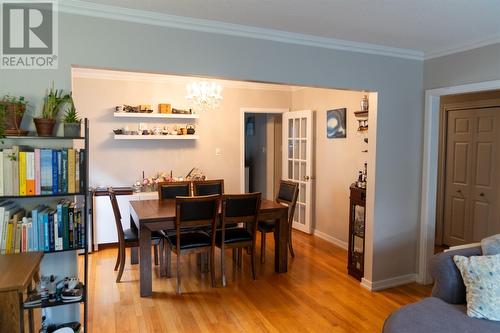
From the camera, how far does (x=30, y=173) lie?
223 cm

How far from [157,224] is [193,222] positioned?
350 mm

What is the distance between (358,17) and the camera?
8.81ft

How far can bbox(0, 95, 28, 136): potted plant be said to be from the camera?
216 centimetres

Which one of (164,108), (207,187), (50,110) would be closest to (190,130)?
(164,108)

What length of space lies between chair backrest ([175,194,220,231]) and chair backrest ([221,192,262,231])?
0.13 meters

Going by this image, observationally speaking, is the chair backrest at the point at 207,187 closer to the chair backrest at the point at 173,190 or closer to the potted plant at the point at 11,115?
the chair backrest at the point at 173,190

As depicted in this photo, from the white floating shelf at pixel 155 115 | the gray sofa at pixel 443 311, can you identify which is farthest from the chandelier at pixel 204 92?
the gray sofa at pixel 443 311

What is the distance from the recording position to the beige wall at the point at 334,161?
4.87m

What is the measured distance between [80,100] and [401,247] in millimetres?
4556

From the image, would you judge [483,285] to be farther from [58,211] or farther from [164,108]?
[164,108]

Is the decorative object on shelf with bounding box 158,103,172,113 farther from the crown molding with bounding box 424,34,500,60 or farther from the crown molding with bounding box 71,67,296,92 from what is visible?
the crown molding with bounding box 424,34,500,60

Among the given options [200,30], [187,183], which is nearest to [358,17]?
[200,30]

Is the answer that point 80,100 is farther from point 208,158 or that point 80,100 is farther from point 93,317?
point 93,317

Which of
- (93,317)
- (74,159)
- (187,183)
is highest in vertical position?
(74,159)
